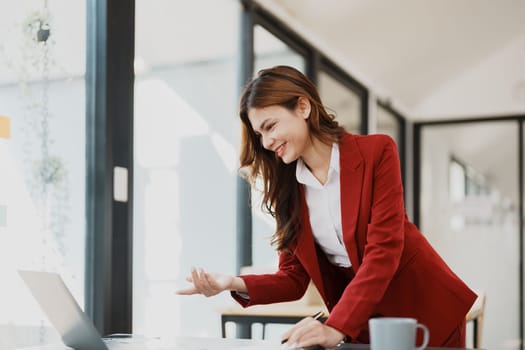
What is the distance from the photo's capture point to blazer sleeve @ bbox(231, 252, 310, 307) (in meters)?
1.62

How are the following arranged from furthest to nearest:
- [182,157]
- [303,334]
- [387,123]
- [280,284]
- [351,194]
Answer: [387,123] < [182,157] < [280,284] < [351,194] < [303,334]

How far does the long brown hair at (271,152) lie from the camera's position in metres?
1.59

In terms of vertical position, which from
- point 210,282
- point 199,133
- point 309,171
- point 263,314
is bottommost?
point 263,314

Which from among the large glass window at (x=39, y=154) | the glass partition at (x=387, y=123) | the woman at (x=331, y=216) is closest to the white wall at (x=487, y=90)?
the glass partition at (x=387, y=123)

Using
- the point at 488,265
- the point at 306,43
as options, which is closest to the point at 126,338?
the point at 306,43

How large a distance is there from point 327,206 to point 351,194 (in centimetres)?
8

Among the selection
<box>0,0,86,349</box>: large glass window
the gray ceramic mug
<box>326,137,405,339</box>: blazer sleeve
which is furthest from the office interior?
the gray ceramic mug

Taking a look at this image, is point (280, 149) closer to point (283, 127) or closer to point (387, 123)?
point (283, 127)

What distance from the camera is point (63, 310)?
4.40 ft

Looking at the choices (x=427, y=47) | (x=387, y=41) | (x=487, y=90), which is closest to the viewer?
(x=387, y=41)

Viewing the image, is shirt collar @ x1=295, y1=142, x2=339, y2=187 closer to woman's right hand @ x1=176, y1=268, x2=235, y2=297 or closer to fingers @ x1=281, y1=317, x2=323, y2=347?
woman's right hand @ x1=176, y1=268, x2=235, y2=297

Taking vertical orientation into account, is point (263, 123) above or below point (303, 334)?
above

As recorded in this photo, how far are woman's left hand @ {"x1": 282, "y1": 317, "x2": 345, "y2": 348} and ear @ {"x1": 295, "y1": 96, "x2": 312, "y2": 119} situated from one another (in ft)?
1.66

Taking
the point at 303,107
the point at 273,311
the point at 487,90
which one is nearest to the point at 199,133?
the point at 273,311
